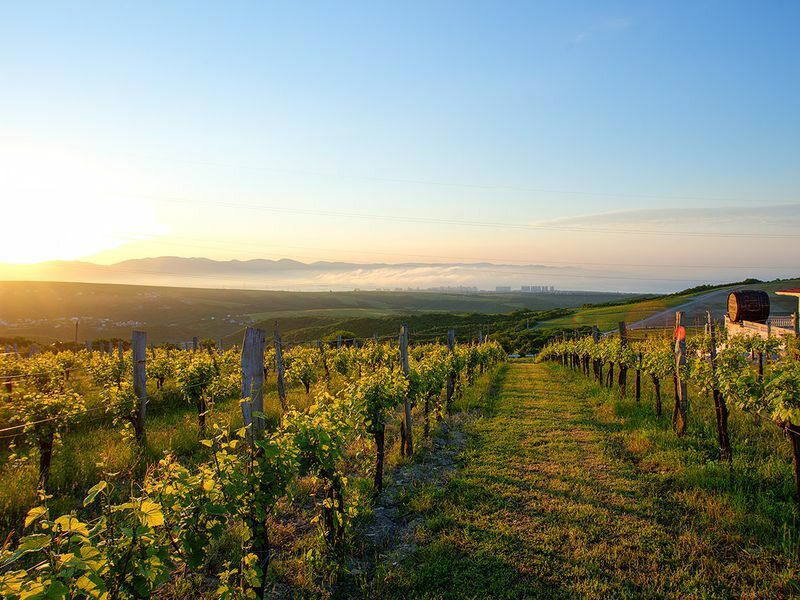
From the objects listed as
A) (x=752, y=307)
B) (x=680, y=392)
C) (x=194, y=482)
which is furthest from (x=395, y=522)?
(x=752, y=307)

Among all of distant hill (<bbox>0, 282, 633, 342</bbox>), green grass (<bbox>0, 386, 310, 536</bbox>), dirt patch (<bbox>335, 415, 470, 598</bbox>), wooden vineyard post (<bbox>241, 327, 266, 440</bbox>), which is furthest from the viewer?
distant hill (<bbox>0, 282, 633, 342</bbox>)

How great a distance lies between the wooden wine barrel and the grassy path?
80.3 feet

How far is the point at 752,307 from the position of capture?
84.5 ft

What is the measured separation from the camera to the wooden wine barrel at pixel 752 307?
25.6 metres

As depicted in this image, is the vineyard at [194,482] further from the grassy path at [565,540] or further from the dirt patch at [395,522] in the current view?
the grassy path at [565,540]

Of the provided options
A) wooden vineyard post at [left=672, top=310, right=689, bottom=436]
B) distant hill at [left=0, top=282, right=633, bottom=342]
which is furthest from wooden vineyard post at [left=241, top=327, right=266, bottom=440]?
distant hill at [left=0, top=282, right=633, bottom=342]

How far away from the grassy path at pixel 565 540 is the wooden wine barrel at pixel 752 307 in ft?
80.3

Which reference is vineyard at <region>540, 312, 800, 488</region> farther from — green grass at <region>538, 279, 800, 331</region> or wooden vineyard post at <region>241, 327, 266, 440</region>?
green grass at <region>538, 279, 800, 331</region>

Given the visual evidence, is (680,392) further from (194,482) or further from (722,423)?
(194,482)

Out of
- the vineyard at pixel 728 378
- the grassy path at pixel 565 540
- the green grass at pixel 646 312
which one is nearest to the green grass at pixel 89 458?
the grassy path at pixel 565 540

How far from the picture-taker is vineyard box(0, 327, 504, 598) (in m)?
2.69

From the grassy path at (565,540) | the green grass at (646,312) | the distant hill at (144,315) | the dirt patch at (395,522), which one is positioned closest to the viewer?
the grassy path at (565,540)

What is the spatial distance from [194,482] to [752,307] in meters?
32.5

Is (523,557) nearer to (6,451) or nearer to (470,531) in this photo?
(470,531)
